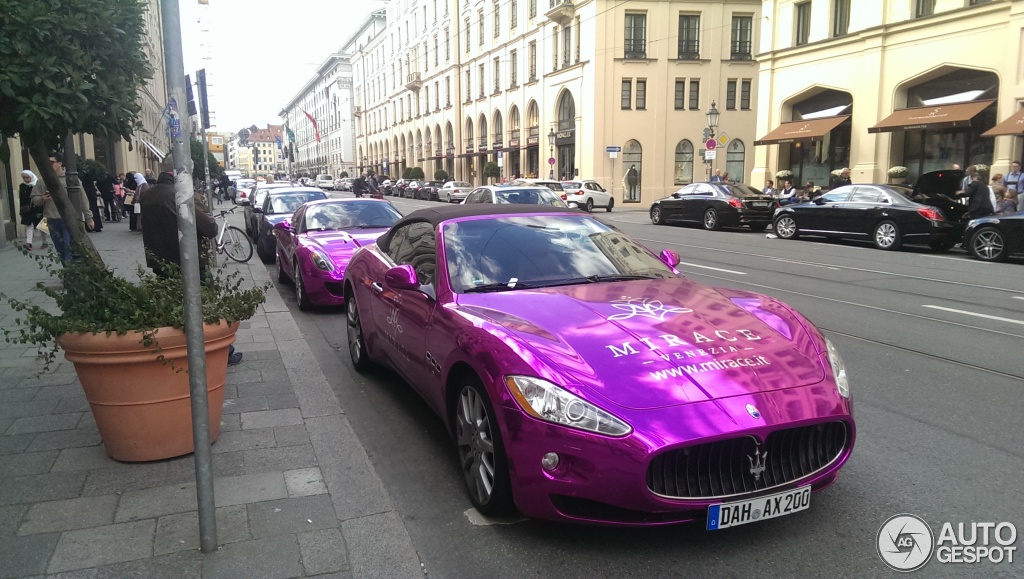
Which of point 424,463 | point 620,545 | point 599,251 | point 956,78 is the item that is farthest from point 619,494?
point 956,78

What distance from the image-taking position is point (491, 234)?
4867 mm

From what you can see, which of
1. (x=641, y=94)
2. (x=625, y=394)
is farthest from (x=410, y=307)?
(x=641, y=94)

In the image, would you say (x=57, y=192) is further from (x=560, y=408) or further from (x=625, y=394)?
(x=625, y=394)

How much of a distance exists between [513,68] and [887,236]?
3961 centimetres

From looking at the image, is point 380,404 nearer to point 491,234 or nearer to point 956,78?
point 491,234

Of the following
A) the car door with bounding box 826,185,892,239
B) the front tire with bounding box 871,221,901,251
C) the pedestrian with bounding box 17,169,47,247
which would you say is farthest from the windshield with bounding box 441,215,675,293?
the car door with bounding box 826,185,892,239

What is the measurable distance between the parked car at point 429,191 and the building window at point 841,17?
92.5 ft

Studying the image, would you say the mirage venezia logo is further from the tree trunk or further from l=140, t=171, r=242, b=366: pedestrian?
l=140, t=171, r=242, b=366: pedestrian

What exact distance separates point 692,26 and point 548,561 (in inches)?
1716

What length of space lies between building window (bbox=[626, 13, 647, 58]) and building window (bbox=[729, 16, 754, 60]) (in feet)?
18.7

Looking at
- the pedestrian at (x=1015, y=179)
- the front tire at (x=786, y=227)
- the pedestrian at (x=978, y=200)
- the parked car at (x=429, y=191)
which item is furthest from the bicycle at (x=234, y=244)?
the parked car at (x=429, y=191)

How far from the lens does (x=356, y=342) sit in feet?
21.1

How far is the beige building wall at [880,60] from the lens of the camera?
21.9 m

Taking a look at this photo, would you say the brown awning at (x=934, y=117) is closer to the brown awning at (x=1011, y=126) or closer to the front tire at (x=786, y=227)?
the brown awning at (x=1011, y=126)
